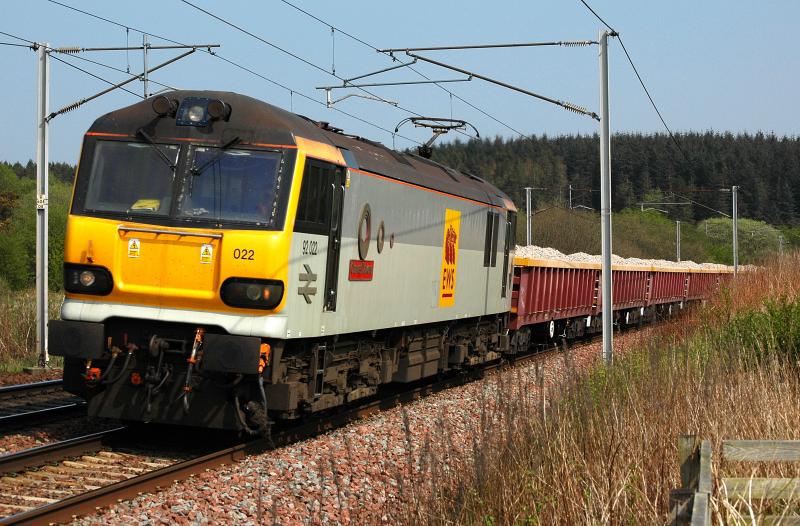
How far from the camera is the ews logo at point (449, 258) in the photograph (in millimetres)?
15492

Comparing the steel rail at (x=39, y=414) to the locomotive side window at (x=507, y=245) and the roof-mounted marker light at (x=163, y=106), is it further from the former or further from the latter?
the locomotive side window at (x=507, y=245)

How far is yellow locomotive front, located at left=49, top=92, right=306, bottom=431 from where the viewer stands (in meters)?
9.86

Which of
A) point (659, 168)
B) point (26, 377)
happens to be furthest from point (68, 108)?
point (659, 168)

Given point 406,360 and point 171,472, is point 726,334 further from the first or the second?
point 171,472

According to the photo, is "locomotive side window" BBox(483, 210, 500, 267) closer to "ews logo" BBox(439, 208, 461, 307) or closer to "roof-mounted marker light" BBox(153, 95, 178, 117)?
"ews logo" BBox(439, 208, 461, 307)

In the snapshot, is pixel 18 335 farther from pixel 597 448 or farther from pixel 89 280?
pixel 597 448

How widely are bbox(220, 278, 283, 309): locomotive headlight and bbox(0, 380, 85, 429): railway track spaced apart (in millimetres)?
3191

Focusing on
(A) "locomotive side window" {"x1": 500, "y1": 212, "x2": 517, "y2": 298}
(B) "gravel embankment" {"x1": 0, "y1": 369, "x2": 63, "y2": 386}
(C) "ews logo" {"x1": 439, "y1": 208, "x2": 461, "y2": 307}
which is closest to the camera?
(C) "ews logo" {"x1": 439, "y1": 208, "x2": 461, "y2": 307}

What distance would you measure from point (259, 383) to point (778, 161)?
12248 cm

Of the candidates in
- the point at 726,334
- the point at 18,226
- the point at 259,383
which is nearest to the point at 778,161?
the point at 18,226

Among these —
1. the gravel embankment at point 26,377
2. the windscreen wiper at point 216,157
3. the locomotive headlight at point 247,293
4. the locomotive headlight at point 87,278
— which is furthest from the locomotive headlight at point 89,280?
the gravel embankment at point 26,377

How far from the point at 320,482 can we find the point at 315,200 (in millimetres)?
4355

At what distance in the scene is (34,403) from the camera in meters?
13.3

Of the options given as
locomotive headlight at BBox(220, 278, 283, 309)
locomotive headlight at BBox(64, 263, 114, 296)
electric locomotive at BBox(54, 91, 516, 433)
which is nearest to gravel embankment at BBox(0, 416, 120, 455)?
electric locomotive at BBox(54, 91, 516, 433)
